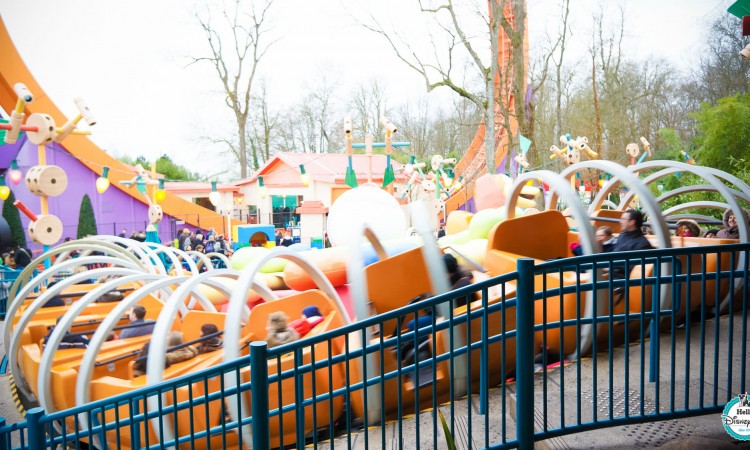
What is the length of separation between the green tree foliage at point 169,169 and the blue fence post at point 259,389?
39904 mm

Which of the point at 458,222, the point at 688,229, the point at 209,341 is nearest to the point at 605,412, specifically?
the point at 209,341

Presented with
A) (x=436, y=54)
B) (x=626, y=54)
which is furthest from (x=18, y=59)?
(x=626, y=54)

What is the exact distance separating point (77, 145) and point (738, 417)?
2264 cm

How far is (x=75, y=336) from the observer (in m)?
6.42

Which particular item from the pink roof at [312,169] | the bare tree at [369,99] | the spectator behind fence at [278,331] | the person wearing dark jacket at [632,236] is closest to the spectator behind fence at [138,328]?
the spectator behind fence at [278,331]

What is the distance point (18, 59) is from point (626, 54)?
25831mm

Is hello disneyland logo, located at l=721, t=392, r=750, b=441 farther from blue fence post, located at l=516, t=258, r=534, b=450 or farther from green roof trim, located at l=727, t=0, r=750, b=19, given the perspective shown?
green roof trim, located at l=727, t=0, r=750, b=19

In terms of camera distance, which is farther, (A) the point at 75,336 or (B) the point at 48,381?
(A) the point at 75,336

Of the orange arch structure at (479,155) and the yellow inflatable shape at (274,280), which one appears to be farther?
the orange arch structure at (479,155)

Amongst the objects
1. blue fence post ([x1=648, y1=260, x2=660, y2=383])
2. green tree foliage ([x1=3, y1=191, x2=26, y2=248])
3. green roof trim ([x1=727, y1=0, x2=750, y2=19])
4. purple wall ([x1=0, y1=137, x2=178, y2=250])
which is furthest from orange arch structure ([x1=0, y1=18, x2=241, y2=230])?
blue fence post ([x1=648, y1=260, x2=660, y2=383])

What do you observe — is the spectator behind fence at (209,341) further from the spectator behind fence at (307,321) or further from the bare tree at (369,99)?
the bare tree at (369,99)

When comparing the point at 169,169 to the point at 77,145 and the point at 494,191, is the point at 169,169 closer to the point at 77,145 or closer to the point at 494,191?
the point at 77,145

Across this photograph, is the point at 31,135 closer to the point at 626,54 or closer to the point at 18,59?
the point at 18,59

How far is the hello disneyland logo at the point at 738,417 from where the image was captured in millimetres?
2580
